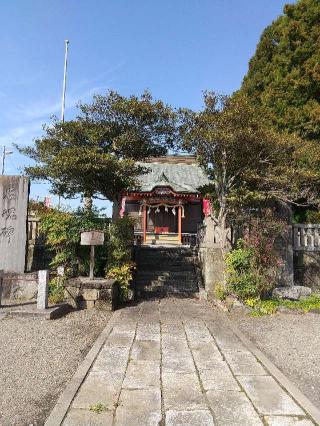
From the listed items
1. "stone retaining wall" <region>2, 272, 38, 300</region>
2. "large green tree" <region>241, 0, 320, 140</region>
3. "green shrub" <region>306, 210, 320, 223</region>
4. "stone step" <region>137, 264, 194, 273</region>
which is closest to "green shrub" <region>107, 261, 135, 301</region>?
"stone retaining wall" <region>2, 272, 38, 300</region>

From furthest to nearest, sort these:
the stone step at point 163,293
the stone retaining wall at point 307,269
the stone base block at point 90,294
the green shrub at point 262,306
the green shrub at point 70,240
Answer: the stone retaining wall at point 307,269 → the stone step at point 163,293 → the green shrub at point 70,240 → the stone base block at point 90,294 → the green shrub at point 262,306

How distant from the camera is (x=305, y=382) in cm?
458

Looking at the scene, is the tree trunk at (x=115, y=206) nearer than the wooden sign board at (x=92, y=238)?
No

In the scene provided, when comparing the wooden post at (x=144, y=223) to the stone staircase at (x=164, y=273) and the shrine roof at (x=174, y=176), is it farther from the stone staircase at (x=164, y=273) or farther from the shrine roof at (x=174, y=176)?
the stone staircase at (x=164, y=273)

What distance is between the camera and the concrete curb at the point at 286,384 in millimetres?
3648

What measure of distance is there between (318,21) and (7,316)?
16.9 metres

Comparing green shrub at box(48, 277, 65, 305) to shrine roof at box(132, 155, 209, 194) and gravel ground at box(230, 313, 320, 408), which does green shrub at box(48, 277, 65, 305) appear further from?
shrine roof at box(132, 155, 209, 194)

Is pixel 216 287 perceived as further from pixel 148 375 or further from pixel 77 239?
pixel 148 375

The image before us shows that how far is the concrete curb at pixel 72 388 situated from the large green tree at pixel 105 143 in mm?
4818

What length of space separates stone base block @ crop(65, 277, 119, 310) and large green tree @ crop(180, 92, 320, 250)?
134 inches

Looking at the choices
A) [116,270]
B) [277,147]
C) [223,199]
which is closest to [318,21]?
[277,147]

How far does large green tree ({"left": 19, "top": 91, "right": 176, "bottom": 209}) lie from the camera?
9523 mm

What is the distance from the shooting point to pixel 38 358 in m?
5.27

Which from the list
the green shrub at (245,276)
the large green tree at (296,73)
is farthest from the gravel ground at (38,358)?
the large green tree at (296,73)
